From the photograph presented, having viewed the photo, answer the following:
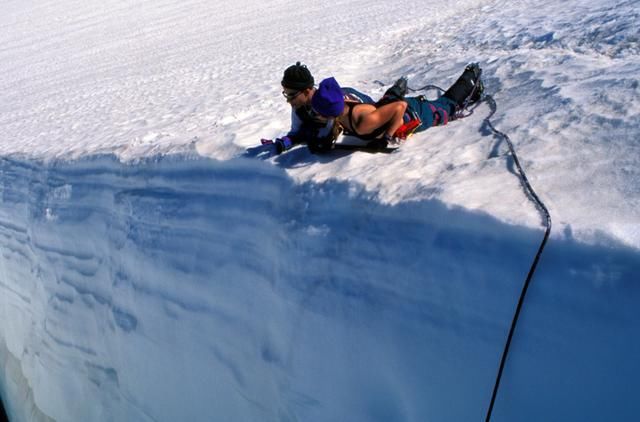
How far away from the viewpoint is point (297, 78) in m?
2.37

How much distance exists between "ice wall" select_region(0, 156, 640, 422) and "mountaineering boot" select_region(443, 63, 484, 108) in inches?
41.2

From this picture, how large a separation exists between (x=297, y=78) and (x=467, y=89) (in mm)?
960

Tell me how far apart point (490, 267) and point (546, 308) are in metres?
0.18

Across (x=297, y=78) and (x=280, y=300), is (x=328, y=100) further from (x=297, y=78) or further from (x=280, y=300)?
(x=280, y=300)

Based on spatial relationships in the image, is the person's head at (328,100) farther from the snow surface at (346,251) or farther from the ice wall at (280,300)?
the ice wall at (280,300)

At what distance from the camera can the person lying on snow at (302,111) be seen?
7.68 ft

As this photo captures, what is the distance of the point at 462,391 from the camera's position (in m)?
1.53

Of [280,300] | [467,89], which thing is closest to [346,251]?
[280,300]

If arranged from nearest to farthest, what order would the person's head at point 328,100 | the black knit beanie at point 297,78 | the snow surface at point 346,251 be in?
the snow surface at point 346,251, the person's head at point 328,100, the black knit beanie at point 297,78

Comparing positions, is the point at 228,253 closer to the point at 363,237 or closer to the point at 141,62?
the point at 363,237

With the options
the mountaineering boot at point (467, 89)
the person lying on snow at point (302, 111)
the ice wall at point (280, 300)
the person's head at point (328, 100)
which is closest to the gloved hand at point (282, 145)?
the person lying on snow at point (302, 111)

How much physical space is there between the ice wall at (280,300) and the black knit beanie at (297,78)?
368 millimetres

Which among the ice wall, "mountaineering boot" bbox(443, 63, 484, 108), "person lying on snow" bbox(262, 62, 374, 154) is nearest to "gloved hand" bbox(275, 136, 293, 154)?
"person lying on snow" bbox(262, 62, 374, 154)

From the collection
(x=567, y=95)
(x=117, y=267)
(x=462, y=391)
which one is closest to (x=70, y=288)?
(x=117, y=267)
